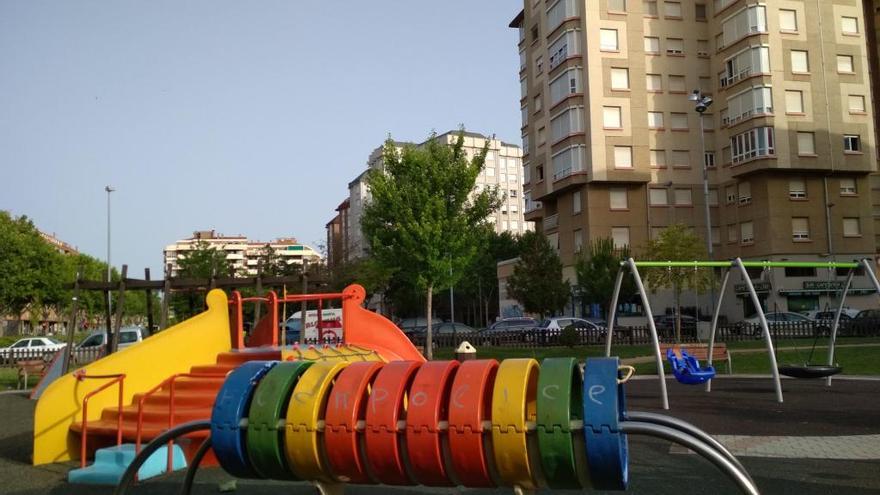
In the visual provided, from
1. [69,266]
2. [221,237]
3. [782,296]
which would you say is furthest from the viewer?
[221,237]

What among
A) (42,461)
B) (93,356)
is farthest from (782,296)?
(42,461)

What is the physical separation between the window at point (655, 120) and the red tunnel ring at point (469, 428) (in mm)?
48469

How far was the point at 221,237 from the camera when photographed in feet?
614

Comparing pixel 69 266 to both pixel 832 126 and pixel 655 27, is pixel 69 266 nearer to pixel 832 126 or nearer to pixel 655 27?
pixel 655 27

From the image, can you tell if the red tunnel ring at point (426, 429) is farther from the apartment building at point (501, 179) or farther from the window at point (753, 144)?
the apartment building at point (501, 179)

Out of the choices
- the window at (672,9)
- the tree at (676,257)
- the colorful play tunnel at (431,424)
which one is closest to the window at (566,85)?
the window at (672,9)

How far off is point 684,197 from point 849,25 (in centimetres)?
1517

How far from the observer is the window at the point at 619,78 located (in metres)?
49.0

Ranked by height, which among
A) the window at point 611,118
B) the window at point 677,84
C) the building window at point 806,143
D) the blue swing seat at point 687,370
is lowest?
the blue swing seat at point 687,370

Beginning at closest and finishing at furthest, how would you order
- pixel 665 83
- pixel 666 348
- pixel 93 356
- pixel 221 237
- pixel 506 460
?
pixel 506 460 → pixel 666 348 → pixel 93 356 → pixel 665 83 → pixel 221 237

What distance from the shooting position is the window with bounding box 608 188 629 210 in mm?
48906

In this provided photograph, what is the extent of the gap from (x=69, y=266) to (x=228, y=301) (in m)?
55.2

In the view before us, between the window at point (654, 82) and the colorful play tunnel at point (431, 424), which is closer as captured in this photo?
the colorful play tunnel at point (431, 424)

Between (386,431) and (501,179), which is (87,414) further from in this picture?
(501,179)
